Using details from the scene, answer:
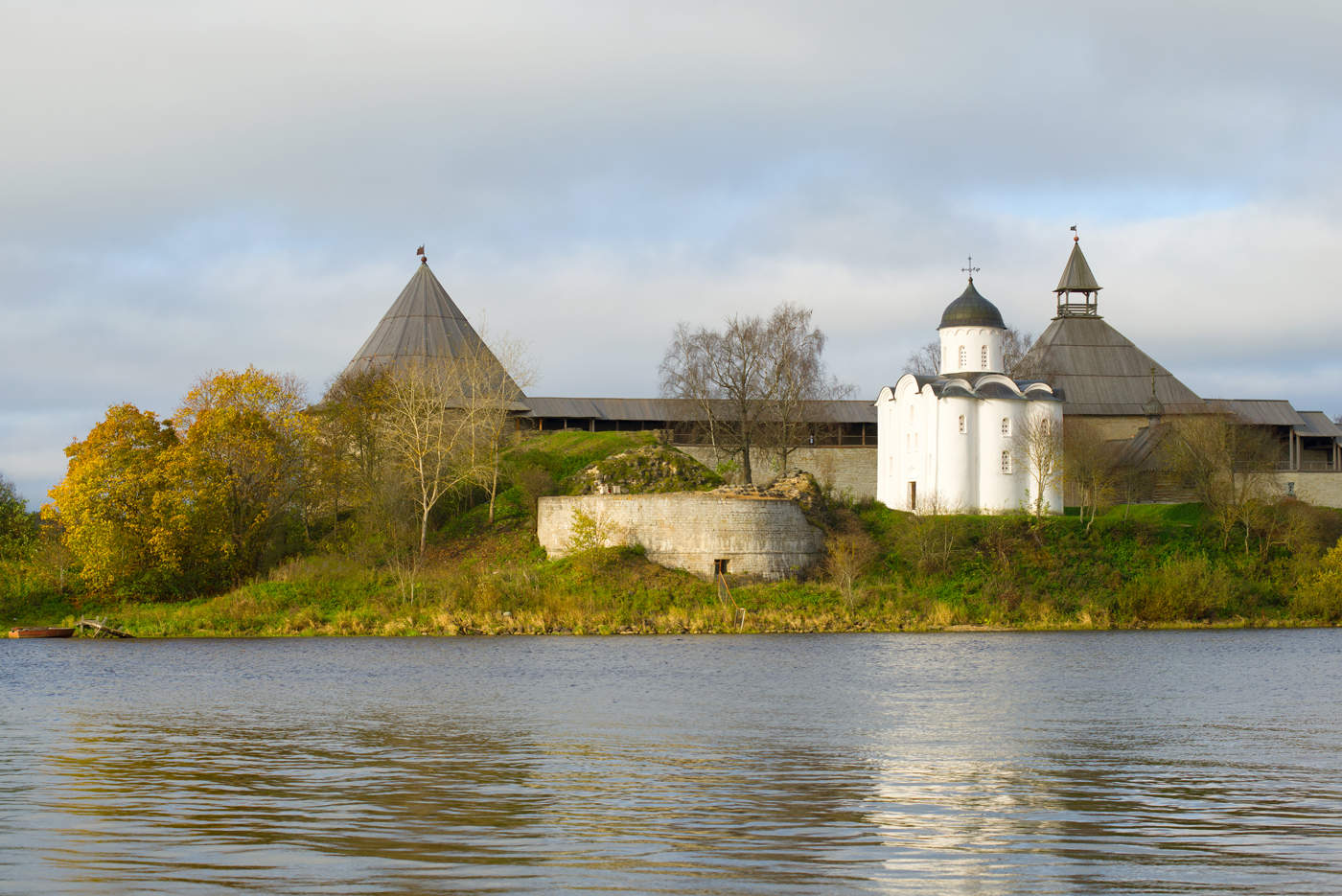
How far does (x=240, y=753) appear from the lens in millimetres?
15578

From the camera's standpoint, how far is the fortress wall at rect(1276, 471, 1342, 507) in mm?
55312

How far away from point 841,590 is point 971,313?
548 inches

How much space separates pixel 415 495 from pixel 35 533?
13307mm

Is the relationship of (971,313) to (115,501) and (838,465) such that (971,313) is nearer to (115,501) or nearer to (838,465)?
(838,465)

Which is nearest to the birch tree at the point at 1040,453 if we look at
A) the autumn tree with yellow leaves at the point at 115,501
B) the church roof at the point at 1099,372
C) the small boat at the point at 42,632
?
the church roof at the point at 1099,372

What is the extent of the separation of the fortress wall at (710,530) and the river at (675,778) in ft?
42.4

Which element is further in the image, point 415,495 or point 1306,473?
point 1306,473

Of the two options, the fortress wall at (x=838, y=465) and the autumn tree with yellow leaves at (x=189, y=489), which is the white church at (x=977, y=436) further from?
the autumn tree with yellow leaves at (x=189, y=489)

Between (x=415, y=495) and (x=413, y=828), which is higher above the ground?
(x=415, y=495)

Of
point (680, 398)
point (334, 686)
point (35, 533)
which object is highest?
point (680, 398)

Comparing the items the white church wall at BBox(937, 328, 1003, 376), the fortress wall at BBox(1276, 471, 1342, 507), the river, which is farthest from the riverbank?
the fortress wall at BBox(1276, 471, 1342, 507)

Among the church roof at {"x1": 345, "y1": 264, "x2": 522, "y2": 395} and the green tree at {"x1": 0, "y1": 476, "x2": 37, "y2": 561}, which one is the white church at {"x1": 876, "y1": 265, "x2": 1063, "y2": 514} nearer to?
the church roof at {"x1": 345, "y1": 264, "x2": 522, "y2": 395}

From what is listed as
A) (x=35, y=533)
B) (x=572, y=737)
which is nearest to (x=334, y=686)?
(x=572, y=737)

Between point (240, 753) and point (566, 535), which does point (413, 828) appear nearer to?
point (240, 753)
